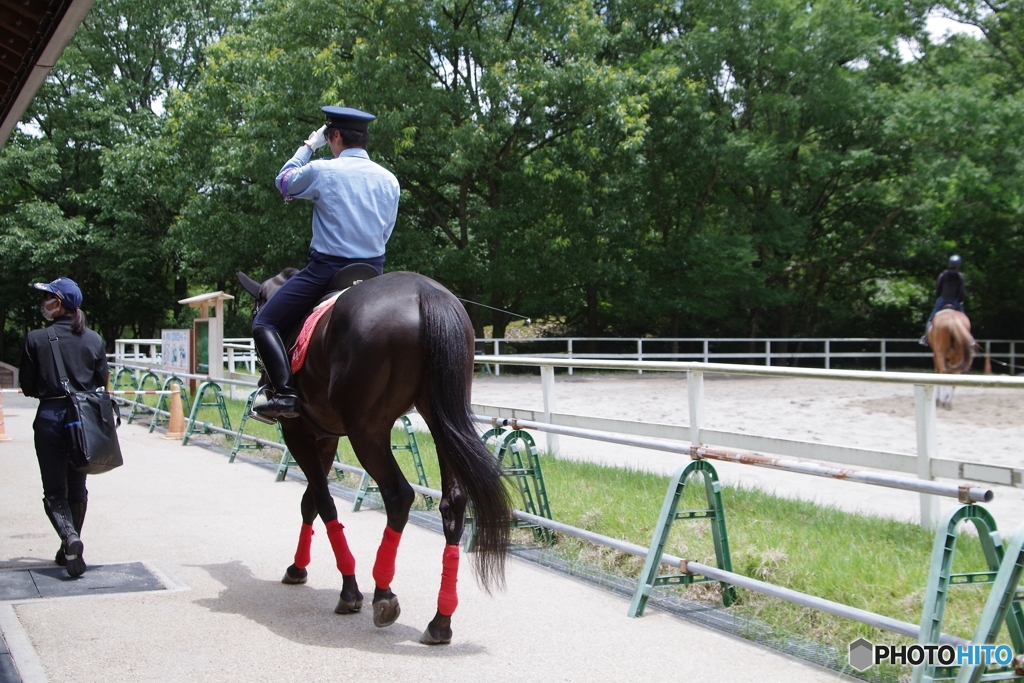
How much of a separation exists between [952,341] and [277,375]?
1510 cm

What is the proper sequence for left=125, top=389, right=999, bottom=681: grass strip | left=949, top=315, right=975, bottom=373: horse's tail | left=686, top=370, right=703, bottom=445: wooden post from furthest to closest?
left=949, top=315, right=975, bottom=373: horse's tail → left=686, top=370, right=703, bottom=445: wooden post → left=125, top=389, right=999, bottom=681: grass strip

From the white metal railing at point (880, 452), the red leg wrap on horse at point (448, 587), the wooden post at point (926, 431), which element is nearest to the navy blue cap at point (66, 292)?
the white metal railing at point (880, 452)

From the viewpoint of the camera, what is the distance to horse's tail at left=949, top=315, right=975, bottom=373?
1766 cm

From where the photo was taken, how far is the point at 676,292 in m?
32.3

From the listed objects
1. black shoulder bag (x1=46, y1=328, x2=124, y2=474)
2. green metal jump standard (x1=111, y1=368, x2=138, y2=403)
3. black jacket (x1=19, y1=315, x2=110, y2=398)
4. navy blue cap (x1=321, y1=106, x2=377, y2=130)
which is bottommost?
green metal jump standard (x1=111, y1=368, x2=138, y2=403)

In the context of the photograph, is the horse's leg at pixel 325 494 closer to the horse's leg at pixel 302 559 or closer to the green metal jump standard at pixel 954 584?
the horse's leg at pixel 302 559

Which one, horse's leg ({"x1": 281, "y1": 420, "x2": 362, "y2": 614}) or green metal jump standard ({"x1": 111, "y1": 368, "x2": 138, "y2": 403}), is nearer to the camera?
horse's leg ({"x1": 281, "y1": 420, "x2": 362, "y2": 614})

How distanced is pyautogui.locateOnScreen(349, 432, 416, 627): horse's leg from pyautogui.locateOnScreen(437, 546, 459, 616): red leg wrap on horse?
0.31 m

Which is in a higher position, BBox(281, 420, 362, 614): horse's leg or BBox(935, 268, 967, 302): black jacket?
BBox(935, 268, 967, 302): black jacket

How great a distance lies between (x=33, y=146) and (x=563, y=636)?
120 ft

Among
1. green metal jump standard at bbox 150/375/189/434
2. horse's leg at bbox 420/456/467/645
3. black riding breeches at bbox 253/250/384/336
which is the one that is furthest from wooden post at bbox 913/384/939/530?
green metal jump standard at bbox 150/375/189/434

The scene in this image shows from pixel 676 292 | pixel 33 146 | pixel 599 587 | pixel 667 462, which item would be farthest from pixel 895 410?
pixel 33 146

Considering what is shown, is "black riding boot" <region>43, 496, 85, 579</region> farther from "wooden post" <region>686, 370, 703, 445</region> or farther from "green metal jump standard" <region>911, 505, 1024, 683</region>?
"green metal jump standard" <region>911, 505, 1024, 683</region>

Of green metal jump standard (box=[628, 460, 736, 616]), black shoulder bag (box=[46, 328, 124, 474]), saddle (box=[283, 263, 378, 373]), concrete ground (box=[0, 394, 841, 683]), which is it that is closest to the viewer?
concrete ground (box=[0, 394, 841, 683])
